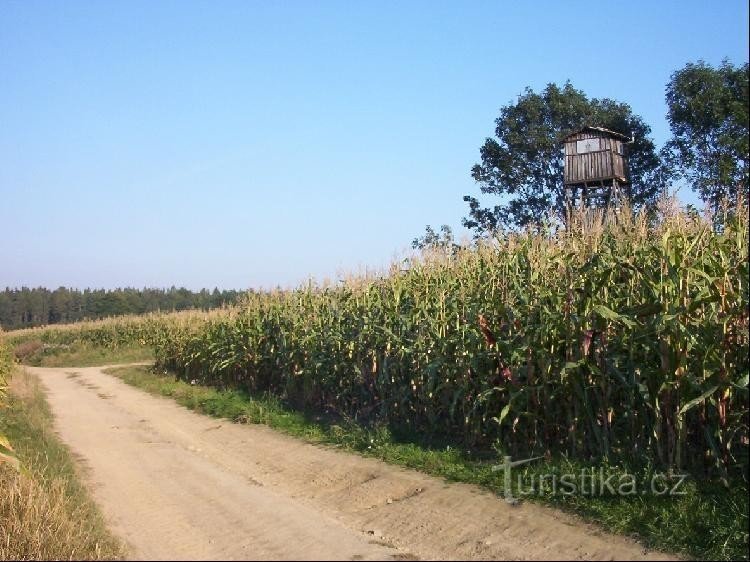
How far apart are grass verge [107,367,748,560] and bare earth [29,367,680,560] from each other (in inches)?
7.8

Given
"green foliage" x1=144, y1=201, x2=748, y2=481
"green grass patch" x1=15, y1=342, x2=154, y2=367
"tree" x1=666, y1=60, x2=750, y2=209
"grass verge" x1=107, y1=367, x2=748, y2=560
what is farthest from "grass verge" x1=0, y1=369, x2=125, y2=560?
"green grass patch" x1=15, y1=342, x2=154, y2=367

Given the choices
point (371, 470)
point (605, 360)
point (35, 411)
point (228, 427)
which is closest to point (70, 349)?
point (35, 411)

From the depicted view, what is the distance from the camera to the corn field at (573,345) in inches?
260

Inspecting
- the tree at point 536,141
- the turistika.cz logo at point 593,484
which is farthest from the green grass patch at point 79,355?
the turistika.cz logo at point 593,484

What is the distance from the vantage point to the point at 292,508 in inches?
300

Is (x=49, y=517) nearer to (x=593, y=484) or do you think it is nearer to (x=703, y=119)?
(x=593, y=484)

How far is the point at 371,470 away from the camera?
8.93 m

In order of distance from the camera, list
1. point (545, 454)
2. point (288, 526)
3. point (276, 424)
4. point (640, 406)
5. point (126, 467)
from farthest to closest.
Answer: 1. point (276, 424)
2. point (126, 467)
3. point (545, 454)
4. point (640, 406)
5. point (288, 526)

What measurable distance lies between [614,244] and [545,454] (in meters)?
2.67

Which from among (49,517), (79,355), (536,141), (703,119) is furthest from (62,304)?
(49,517)

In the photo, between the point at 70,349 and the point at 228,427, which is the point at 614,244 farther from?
the point at 70,349

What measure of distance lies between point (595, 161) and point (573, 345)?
21.4 m

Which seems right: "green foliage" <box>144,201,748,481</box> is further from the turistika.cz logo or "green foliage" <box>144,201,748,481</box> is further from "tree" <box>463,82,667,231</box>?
"tree" <box>463,82,667,231</box>

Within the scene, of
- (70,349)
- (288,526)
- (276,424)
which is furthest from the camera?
(70,349)
